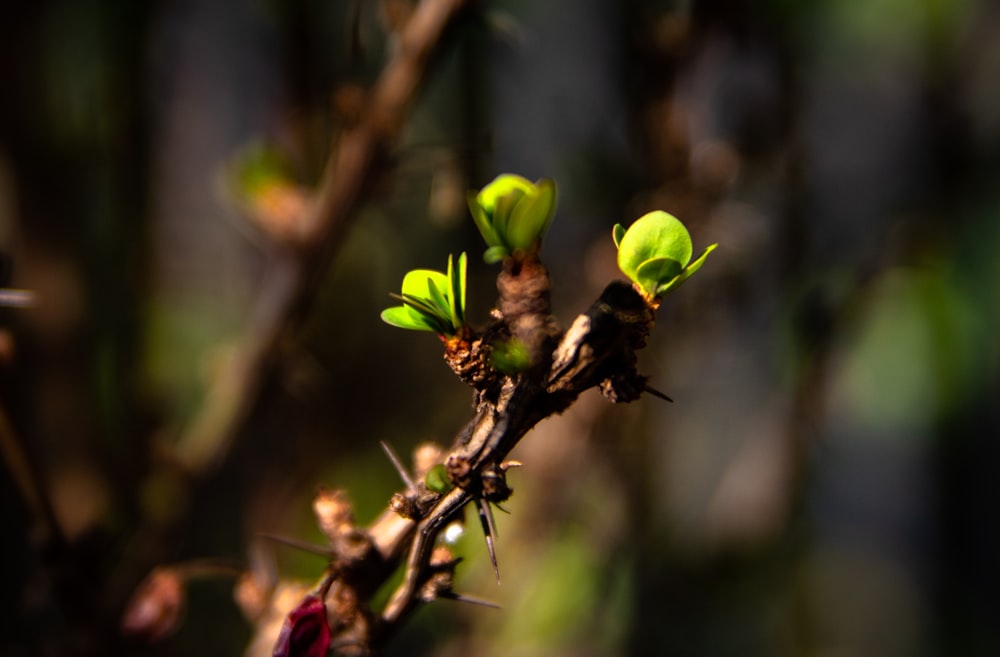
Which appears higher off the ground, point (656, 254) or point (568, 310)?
point (568, 310)

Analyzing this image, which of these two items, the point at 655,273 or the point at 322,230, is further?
the point at 322,230

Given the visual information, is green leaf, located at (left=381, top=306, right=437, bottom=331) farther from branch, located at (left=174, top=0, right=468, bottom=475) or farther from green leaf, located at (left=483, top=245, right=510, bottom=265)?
branch, located at (left=174, top=0, right=468, bottom=475)

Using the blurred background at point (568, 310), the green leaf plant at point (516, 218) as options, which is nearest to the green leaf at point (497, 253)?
the green leaf plant at point (516, 218)

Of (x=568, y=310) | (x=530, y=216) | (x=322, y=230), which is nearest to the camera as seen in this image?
(x=530, y=216)

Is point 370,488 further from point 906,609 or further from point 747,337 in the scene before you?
point 906,609

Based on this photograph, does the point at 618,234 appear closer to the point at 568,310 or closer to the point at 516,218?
the point at 516,218

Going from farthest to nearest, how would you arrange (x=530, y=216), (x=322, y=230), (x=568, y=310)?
(x=568, y=310) → (x=322, y=230) → (x=530, y=216)

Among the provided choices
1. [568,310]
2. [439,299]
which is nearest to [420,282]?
[439,299]

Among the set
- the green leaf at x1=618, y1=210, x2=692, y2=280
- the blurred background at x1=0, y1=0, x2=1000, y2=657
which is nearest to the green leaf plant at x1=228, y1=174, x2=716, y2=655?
the green leaf at x1=618, y1=210, x2=692, y2=280
